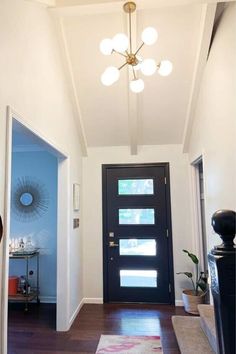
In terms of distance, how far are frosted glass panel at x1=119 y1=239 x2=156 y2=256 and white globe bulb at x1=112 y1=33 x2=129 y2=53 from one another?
3.03 metres

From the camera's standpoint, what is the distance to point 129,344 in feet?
9.55

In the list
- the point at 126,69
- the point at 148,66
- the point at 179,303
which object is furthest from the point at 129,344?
the point at 126,69

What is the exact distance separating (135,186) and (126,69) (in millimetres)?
1894

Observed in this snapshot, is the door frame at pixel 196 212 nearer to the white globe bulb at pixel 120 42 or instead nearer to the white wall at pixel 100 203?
the white wall at pixel 100 203

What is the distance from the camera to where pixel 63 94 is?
3314 millimetres

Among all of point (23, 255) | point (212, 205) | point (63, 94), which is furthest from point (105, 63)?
point (23, 255)

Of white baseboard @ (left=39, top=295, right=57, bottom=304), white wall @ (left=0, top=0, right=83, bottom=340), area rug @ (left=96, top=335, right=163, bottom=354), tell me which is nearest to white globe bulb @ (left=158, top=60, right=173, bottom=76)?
white wall @ (left=0, top=0, right=83, bottom=340)

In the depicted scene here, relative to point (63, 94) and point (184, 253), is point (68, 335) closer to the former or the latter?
point (184, 253)

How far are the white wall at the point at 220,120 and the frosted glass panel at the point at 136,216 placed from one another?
1233 mm

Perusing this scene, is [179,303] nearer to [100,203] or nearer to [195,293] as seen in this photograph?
[195,293]

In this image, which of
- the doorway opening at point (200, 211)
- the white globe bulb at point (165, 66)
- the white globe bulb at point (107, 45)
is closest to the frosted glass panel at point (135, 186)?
the doorway opening at point (200, 211)

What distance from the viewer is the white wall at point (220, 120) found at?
2.34 meters

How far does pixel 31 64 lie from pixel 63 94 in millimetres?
1006

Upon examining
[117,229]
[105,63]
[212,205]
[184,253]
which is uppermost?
[105,63]
